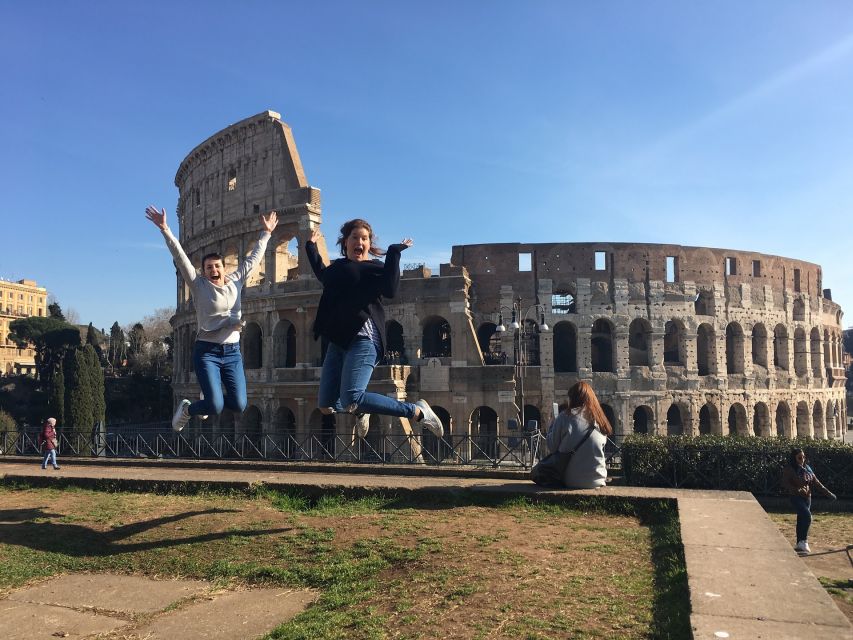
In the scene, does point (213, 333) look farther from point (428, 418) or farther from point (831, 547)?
point (831, 547)

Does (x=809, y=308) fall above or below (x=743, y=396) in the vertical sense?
above

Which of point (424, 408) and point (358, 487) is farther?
point (358, 487)

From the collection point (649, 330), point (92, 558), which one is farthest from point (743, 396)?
point (92, 558)

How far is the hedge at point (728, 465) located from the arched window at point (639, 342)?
18770mm

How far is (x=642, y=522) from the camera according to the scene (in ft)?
24.1

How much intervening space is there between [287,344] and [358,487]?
21.7m

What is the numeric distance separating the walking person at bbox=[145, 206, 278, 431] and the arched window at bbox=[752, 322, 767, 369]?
3186 cm

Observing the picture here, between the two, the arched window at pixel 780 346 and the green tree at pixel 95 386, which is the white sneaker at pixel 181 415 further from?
the arched window at pixel 780 346

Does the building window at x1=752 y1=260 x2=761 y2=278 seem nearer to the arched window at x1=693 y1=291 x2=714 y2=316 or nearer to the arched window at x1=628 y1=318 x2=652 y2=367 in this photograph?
the arched window at x1=693 y1=291 x2=714 y2=316

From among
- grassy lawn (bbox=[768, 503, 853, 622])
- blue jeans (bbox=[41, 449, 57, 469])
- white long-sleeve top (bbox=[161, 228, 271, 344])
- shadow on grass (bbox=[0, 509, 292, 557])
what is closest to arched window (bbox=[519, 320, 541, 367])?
grassy lawn (bbox=[768, 503, 853, 622])

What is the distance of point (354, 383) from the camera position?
5781 millimetres

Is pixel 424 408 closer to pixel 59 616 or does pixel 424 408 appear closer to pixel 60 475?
pixel 59 616

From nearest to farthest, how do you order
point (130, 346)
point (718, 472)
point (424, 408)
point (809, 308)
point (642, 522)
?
point (424, 408)
point (642, 522)
point (718, 472)
point (809, 308)
point (130, 346)

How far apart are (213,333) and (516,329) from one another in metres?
22.3
